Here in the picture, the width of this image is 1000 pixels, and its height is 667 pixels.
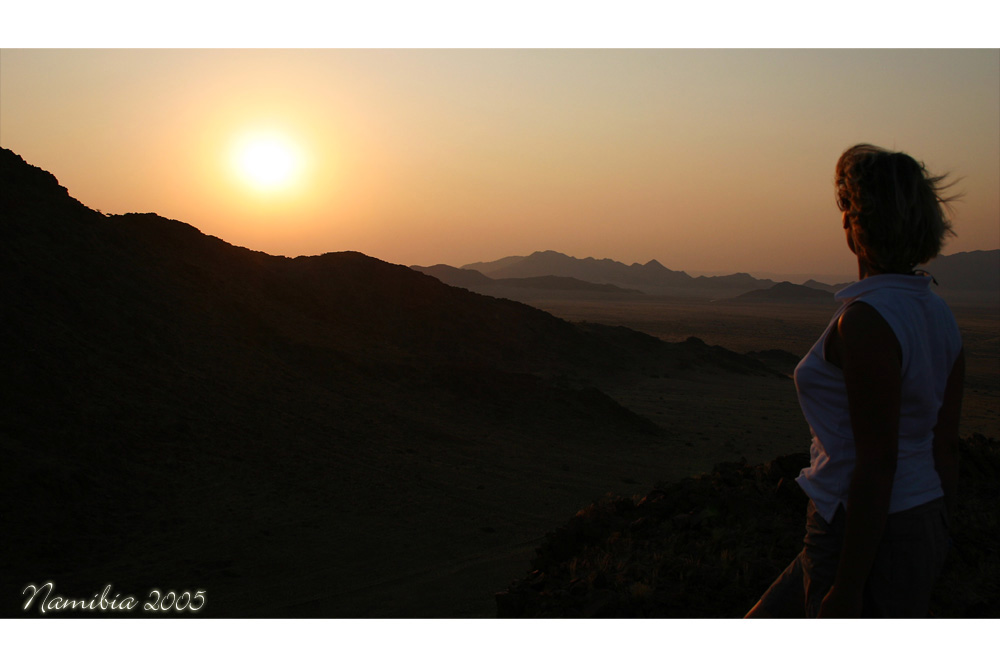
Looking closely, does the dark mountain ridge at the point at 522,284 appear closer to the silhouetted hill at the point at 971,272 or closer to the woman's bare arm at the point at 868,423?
the silhouetted hill at the point at 971,272

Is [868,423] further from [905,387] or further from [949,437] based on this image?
[949,437]

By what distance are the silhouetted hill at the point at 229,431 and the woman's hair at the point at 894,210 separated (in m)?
4.53

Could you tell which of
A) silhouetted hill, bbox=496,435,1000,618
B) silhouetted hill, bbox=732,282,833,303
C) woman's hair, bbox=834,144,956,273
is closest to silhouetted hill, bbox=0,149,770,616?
silhouetted hill, bbox=496,435,1000,618

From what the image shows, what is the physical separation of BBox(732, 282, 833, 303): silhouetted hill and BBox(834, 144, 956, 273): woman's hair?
124 metres

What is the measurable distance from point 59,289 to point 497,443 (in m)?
7.78

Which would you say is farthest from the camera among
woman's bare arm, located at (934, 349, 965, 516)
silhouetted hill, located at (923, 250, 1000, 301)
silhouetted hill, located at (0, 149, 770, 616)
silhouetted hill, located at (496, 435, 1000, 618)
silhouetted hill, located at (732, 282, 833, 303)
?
silhouetted hill, located at (923, 250, 1000, 301)

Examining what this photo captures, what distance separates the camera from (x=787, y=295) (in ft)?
425

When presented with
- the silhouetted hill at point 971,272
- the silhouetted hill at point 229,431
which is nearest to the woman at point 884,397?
the silhouetted hill at point 229,431

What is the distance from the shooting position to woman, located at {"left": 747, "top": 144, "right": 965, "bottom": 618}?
5.26 feet

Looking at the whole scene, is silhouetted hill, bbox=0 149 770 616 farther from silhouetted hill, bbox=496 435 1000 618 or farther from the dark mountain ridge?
the dark mountain ridge

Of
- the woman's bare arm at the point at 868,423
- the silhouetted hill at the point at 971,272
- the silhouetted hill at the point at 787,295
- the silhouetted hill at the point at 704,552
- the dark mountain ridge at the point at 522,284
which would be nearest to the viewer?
the woman's bare arm at the point at 868,423

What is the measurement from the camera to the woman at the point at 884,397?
160 centimetres

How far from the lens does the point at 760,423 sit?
16.5 m

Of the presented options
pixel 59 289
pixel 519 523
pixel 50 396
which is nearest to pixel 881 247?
pixel 519 523
